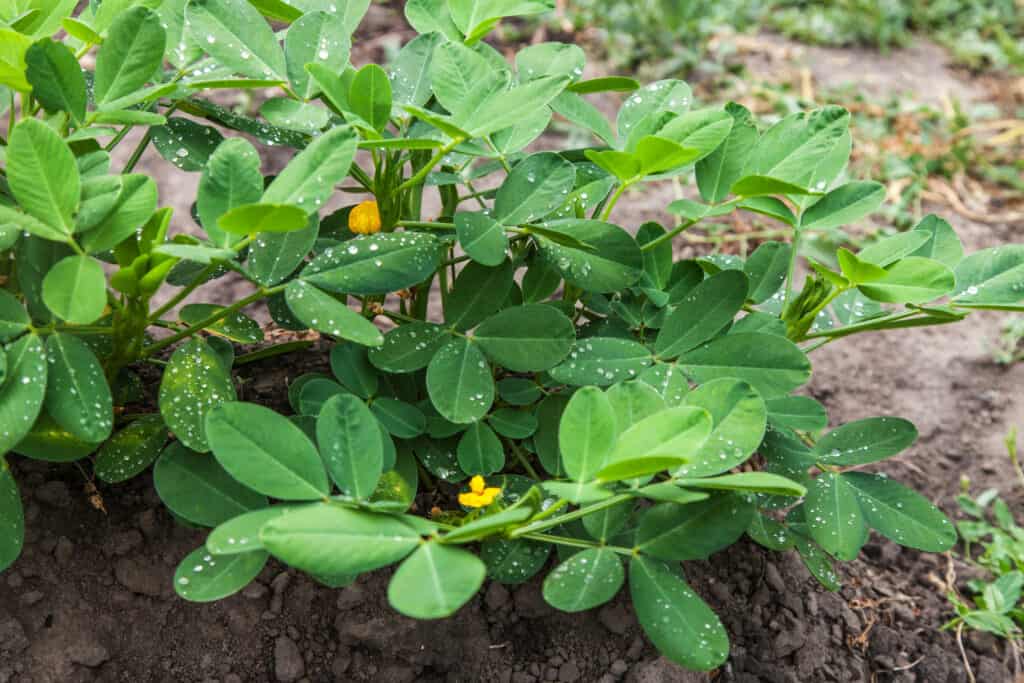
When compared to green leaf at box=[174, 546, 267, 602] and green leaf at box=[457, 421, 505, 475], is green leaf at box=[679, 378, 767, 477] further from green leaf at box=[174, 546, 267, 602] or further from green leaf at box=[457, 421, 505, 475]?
green leaf at box=[174, 546, 267, 602]

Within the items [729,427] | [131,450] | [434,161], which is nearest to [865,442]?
[729,427]

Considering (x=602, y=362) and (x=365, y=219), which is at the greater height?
(x=365, y=219)

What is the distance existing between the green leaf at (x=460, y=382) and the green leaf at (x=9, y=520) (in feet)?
1.65

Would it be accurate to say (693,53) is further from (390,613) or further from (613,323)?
(390,613)

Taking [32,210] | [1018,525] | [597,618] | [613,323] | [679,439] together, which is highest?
[32,210]

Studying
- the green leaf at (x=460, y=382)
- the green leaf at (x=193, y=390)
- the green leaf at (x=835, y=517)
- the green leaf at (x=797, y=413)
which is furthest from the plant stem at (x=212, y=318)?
the green leaf at (x=835, y=517)

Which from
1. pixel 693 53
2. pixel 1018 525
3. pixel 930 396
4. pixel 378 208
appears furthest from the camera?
pixel 693 53

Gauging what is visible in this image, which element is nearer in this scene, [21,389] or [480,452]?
[21,389]

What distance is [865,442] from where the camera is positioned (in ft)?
4.53

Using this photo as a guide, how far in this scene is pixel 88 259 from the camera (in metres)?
1.08

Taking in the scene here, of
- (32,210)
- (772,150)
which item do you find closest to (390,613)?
(32,210)

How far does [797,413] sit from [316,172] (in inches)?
27.0

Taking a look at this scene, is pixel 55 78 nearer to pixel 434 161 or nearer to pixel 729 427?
pixel 434 161

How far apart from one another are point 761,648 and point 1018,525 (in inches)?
28.9
